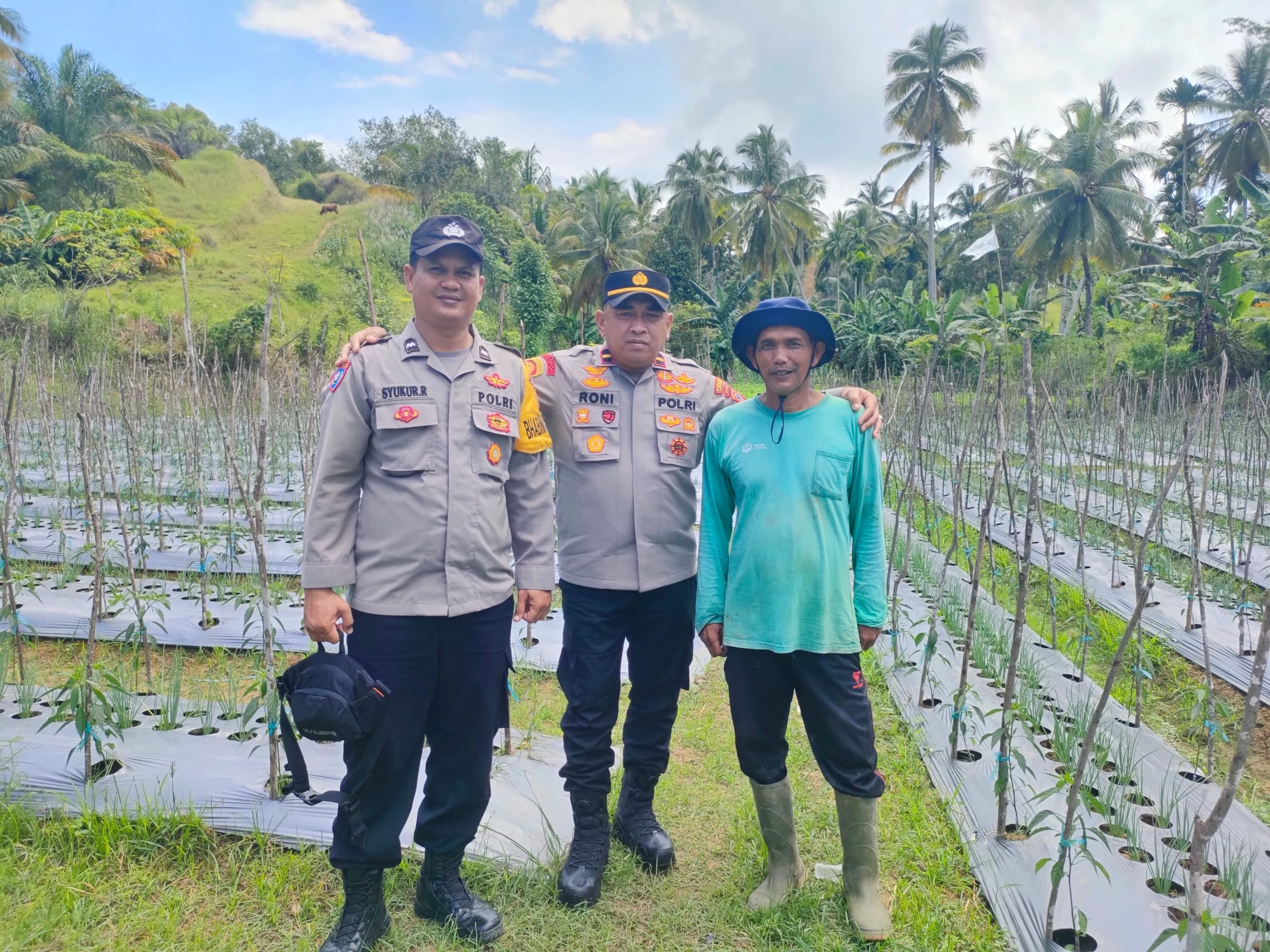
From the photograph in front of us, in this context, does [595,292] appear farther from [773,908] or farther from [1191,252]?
[773,908]

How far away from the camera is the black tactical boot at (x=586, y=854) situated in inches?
81.0

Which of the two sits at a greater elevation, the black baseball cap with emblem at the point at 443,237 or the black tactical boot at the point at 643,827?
the black baseball cap with emblem at the point at 443,237

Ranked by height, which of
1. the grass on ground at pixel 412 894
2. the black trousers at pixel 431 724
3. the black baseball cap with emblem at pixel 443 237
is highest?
the black baseball cap with emblem at pixel 443 237

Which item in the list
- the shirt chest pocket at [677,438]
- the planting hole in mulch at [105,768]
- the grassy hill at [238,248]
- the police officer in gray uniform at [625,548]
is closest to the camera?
the police officer in gray uniform at [625,548]

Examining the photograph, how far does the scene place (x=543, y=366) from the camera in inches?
90.9

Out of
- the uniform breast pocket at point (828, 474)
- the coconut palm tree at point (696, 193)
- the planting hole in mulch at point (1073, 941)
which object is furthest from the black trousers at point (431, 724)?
the coconut palm tree at point (696, 193)

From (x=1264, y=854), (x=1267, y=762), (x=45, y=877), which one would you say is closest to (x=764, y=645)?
(x=1264, y=854)

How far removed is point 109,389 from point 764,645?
41.7 feet

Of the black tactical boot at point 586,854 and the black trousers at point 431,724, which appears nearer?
the black trousers at point 431,724

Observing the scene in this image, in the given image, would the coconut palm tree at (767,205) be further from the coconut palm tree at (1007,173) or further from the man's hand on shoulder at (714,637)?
the man's hand on shoulder at (714,637)

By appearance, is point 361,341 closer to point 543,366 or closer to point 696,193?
point 543,366

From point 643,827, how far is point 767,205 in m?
27.6

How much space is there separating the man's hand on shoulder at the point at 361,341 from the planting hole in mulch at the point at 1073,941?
7.49 ft

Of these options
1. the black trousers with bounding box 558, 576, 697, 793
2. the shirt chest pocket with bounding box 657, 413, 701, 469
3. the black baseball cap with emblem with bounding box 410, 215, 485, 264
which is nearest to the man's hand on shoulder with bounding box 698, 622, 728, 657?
the black trousers with bounding box 558, 576, 697, 793
